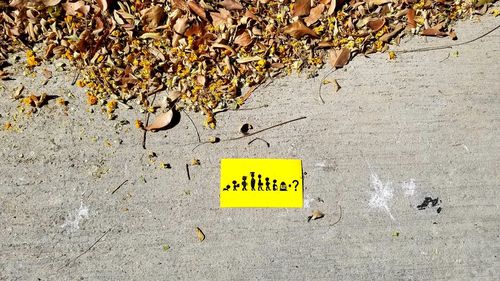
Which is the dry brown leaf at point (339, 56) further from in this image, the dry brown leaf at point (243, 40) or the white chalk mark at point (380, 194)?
the white chalk mark at point (380, 194)

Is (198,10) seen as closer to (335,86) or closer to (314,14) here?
(314,14)

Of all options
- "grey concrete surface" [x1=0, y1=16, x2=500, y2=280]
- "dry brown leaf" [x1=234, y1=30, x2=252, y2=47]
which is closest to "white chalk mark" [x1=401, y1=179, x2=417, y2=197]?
A: "grey concrete surface" [x1=0, y1=16, x2=500, y2=280]

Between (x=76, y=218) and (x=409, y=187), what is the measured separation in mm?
1468

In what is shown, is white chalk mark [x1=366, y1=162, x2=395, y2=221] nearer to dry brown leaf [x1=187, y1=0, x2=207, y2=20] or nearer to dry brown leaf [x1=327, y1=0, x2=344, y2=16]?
dry brown leaf [x1=327, y1=0, x2=344, y2=16]

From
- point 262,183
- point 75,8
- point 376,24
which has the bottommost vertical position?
point 262,183

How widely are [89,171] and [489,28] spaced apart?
195cm

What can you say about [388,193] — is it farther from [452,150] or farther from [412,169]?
[452,150]

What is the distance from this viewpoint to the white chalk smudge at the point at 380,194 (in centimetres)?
245

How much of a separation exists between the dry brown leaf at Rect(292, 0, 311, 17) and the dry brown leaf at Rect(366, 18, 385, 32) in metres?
0.28

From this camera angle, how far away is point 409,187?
2465 millimetres

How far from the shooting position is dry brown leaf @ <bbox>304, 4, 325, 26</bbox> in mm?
2455

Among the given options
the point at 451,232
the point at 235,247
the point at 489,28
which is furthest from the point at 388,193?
the point at 489,28

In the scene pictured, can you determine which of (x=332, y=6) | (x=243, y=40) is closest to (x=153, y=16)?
(x=243, y=40)

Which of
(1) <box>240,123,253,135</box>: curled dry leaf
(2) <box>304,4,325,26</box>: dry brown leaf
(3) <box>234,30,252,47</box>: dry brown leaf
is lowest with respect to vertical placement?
(1) <box>240,123,253,135</box>: curled dry leaf
